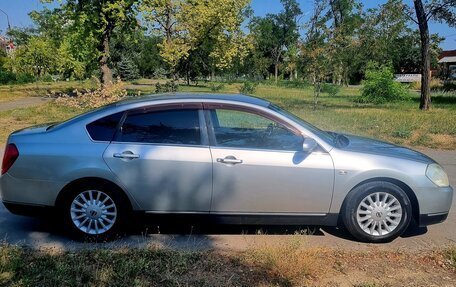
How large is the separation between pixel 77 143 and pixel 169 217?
4.03ft

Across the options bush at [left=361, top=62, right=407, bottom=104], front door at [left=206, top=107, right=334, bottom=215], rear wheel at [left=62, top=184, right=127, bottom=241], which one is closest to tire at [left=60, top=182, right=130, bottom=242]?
rear wheel at [left=62, top=184, right=127, bottom=241]

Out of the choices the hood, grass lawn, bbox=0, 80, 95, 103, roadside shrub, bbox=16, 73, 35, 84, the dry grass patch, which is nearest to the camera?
the dry grass patch

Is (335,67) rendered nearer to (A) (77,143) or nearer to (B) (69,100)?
(B) (69,100)

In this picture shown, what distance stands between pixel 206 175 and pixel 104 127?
1.22 m

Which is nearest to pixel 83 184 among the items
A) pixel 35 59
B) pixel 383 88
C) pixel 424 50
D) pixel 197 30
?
pixel 424 50

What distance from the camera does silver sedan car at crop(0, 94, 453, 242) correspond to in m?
4.55

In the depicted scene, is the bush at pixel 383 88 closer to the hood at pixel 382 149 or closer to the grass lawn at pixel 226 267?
the hood at pixel 382 149

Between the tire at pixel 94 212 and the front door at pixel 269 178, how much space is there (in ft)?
3.28

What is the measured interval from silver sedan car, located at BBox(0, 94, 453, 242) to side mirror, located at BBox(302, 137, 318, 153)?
12 millimetres

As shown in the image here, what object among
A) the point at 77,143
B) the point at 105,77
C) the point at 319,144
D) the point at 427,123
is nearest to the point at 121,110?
the point at 77,143

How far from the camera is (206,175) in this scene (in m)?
4.54

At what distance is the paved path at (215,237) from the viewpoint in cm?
464

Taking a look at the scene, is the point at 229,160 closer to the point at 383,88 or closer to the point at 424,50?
the point at 424,50

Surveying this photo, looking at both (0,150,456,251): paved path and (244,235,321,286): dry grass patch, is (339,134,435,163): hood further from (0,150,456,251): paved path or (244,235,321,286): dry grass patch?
(244,235,321,286): dry grass patch
